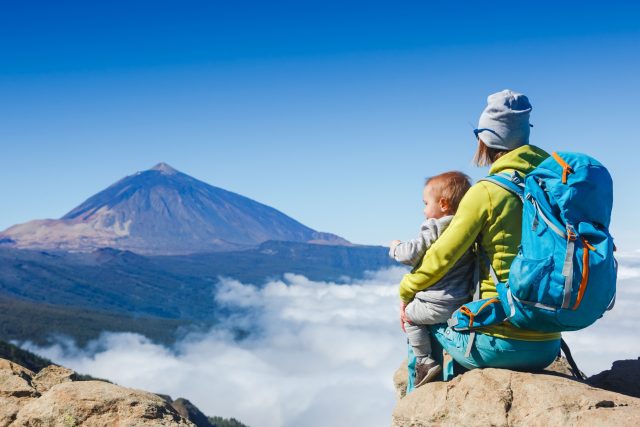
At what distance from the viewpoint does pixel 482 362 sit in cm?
674

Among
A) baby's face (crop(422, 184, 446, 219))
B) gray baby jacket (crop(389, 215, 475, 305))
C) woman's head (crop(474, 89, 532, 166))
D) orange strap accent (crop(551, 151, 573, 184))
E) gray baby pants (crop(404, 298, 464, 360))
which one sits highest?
woman's head (crop(474, 89, 532, 166))

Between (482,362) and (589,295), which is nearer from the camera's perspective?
(589,295)

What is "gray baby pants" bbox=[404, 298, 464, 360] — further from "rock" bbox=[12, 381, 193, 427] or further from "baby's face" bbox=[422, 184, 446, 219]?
"rock" bbox=[12, 381, 193, 427]

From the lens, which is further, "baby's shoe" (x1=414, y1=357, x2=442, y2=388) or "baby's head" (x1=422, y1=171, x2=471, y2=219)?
"baby's shoe" (x1=414, y1=357, x2=442, y2=388)

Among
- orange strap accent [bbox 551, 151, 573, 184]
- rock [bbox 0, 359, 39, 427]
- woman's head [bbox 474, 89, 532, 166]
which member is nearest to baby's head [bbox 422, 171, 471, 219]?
woman's head [bbox 474, 89, 532, 166]

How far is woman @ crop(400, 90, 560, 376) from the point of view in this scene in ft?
20.5

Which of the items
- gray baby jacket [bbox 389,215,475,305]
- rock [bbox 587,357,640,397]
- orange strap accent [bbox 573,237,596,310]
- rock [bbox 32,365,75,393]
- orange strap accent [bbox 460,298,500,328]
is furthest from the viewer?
rock [bbox 32,365,75,393]

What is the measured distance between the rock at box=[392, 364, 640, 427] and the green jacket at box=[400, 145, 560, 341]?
48 cm

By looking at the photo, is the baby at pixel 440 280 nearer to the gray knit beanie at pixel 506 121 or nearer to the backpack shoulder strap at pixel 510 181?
the gray knit beanie at pixel 506 121

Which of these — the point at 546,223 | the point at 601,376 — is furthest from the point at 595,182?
the point at 601,376

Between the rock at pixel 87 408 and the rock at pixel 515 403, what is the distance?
10.0ft

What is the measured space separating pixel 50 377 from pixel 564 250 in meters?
7.75

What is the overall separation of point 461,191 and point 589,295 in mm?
1938

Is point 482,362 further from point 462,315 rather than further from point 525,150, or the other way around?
point 525,150
